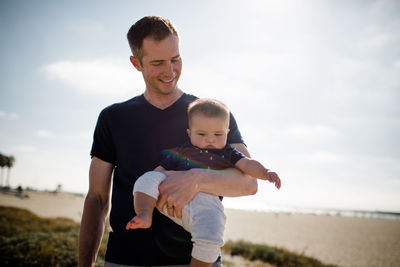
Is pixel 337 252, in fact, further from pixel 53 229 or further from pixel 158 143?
pixel 158 143

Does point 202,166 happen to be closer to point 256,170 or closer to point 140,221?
point 256,170

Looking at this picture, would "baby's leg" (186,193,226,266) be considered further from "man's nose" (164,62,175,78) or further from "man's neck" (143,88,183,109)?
"man's nose" (164,62,175,78)

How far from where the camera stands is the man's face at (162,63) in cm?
287

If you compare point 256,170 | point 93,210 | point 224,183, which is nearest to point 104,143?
point 93,210

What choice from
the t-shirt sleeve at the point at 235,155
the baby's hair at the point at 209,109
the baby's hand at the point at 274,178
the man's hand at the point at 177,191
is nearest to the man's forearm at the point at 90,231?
the man's hand at the point at 177,191

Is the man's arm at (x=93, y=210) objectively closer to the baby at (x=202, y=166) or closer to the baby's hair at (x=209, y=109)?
the baby at (x=202, y=166)

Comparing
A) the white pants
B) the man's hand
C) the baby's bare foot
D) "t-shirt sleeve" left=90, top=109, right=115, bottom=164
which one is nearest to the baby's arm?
the white pants

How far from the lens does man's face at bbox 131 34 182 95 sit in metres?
2.87

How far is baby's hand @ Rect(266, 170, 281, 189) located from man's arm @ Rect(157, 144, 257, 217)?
217 millimetres

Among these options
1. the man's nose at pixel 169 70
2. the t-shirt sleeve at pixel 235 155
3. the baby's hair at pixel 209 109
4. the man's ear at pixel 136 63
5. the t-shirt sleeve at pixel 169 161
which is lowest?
the t-shirt sleeve at pixel 169 161

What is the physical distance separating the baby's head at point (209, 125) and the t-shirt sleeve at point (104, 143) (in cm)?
85

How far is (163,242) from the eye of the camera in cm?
247

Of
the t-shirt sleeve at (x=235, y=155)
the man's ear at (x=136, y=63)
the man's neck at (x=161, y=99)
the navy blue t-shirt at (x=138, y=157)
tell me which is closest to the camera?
the navy blue t-shirt at (x=138, y=157)

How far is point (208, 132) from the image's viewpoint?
2.76 m
